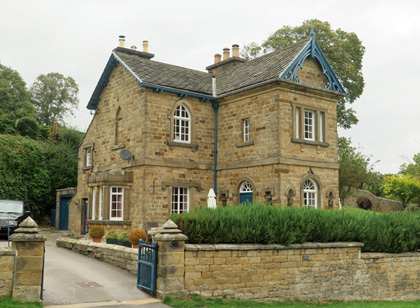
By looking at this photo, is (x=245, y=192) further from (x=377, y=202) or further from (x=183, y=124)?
(x=377, y=202)

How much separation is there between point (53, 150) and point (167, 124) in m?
14.0

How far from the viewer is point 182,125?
21688 millimetres

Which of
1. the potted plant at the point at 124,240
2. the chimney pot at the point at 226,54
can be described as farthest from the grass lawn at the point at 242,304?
the chimney pot at the point at 226,54

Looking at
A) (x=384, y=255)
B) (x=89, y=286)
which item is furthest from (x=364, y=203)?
(x=89, y=286)

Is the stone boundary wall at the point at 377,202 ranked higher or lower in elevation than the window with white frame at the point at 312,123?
lower

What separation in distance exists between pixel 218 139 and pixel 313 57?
216 inches

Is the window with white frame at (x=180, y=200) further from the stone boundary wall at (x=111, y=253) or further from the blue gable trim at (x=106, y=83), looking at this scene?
the stone boundary wall at (x=111, y=253)

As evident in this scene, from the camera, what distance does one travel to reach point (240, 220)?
12602mm

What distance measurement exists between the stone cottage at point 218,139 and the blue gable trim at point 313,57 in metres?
0.04

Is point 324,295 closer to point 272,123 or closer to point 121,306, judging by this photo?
point 121,306

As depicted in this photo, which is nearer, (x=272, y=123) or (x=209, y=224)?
(x=209, y=224)

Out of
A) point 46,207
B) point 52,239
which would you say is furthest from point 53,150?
point 52,239

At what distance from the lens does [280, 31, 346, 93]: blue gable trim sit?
1997 centimetres

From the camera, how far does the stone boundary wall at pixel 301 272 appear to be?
11.9 meters
